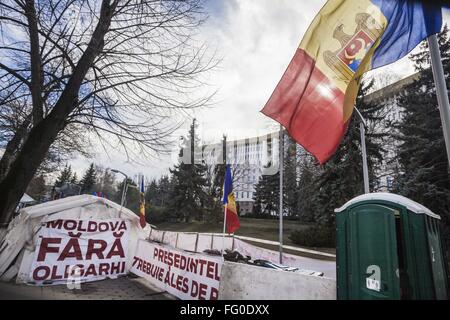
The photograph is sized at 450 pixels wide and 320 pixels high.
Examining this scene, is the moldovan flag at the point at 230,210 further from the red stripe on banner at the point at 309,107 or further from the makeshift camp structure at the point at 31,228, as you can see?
the red stripe on banner at the point at 309,107

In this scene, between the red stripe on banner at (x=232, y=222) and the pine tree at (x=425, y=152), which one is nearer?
the red stripe on banner at (x=232, y=222)

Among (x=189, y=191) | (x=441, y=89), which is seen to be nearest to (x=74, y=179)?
(x=189, y=191)

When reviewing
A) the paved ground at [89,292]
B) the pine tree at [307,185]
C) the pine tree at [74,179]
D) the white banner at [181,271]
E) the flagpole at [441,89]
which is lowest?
the paved ground at [89,292]

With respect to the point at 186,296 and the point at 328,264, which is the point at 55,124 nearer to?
the point at 186,296

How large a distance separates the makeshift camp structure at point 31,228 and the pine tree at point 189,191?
32110mm

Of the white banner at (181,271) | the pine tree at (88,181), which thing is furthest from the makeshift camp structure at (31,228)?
the pine tree at (88,181)

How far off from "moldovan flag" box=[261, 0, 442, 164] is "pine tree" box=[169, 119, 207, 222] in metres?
37.1

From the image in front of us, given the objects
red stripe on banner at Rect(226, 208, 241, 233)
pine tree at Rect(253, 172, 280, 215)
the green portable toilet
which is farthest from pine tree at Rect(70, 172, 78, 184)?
the green portable toilet

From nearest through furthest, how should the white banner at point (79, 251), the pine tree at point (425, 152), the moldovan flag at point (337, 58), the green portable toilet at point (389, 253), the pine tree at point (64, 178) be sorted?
the green portable toilet at point (389, 253), the moldovan flag at point (337, 58), the white banner at point (79, 251), the pine tree at point (425, 152), the pine tree at point (64, 178)

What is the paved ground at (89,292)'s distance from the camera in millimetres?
6502

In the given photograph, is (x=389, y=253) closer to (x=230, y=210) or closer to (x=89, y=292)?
(x=230, y=210)

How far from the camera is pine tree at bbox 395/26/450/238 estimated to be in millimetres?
16203

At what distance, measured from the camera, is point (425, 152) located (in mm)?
17172

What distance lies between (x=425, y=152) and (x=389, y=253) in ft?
58.9
